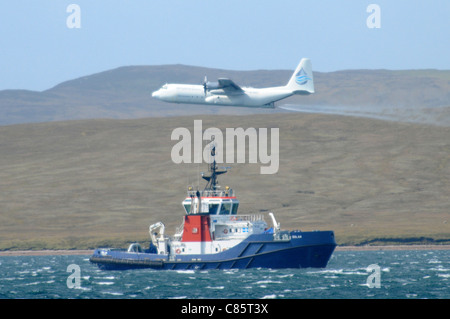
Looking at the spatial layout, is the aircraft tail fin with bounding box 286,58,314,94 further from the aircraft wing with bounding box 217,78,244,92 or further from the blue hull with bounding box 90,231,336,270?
the blue hull with bounding box 90,231,336,270

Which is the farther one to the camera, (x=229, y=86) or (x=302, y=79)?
(x=302, y=79)

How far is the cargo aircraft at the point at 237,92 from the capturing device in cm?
7550

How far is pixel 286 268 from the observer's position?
62688 millimetres

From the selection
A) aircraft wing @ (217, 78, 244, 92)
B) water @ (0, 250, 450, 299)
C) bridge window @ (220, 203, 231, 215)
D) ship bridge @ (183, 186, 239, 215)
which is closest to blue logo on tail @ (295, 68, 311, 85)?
aircraft wing @ (217, 78, 244, 92)

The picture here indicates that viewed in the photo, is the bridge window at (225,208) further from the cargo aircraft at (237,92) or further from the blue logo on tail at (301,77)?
the blue logo on tail at (301,77)

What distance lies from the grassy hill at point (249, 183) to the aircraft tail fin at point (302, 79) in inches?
1353

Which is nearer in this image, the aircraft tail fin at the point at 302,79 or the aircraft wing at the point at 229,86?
the aircraft wing at the point at 229,86

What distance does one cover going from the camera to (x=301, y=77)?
257ft

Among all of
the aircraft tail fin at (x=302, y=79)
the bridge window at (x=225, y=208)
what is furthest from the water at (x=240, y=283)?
the aircraft tail fin at (x=302, y=79)

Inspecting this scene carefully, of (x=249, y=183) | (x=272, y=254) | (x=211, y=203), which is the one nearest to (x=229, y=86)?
(x=211, y=203)

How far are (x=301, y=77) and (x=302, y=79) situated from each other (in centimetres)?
24

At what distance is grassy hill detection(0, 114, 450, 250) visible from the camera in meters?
119

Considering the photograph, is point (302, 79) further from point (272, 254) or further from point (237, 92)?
point (272, 254)
